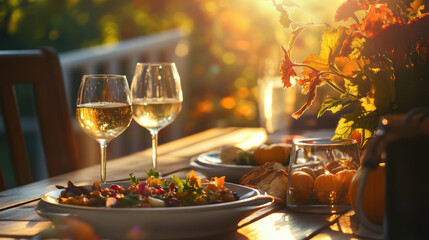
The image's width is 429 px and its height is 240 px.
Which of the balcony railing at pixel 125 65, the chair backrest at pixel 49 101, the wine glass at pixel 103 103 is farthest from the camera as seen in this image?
the balcony railing at pixel 125 65

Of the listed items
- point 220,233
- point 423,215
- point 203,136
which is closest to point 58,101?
point 203,136

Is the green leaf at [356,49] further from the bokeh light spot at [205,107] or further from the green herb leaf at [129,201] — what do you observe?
the bokeh light spot at [205,107]

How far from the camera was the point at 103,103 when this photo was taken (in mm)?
1157

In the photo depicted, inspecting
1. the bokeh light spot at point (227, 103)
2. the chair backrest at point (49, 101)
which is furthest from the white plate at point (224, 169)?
the bokeh light spot at point (227, 103)

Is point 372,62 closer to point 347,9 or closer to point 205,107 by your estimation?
point 347,9

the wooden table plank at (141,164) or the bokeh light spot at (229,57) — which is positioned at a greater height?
the bokeh light spot at (229,57)

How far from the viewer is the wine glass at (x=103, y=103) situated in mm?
1147

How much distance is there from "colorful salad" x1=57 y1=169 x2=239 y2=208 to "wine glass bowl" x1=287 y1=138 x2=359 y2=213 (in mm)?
136

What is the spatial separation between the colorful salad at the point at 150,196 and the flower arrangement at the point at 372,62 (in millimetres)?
220

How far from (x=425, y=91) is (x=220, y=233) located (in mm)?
389

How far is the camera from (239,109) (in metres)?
4.63

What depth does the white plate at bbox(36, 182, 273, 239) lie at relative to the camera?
0.79 metres

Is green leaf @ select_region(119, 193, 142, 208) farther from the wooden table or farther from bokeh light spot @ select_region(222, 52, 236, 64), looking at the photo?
bokeh light spot @ select_region(222, 52, 236, 64)

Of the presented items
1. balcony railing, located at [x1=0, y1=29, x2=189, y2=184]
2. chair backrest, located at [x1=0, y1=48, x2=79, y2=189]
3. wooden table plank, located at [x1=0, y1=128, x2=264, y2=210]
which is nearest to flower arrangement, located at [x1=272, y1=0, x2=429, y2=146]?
wooden table plank, located at [x1=0, y1=128, x2=264, y2=210]
